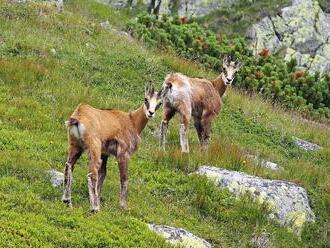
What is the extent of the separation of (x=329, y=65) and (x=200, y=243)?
937 inches

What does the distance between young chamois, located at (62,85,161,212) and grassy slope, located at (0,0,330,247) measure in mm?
465

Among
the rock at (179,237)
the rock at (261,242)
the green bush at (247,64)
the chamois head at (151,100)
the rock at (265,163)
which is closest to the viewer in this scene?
the rock at (179,237)

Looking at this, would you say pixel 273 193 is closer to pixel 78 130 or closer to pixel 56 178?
pixel 56 178

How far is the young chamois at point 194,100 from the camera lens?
15.0 m

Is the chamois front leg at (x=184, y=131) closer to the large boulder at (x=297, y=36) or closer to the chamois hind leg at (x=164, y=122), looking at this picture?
the chamois hind leg at (x=164, y=122)

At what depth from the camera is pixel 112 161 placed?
45.8 feet

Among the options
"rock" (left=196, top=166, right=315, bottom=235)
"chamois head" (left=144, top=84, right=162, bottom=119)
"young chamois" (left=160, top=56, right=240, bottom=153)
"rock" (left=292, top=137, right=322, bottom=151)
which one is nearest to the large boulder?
"rock" (left=292, top=137, right=322, bottom=151)

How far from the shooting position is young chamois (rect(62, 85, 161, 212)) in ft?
33.6

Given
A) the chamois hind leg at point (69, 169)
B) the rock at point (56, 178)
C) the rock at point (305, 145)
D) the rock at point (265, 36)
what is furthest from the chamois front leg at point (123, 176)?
the rock at point (265, 36)

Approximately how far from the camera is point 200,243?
1112cm

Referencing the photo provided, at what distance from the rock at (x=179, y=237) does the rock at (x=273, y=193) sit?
265 cm

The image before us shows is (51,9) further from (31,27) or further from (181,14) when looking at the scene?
(181,14)

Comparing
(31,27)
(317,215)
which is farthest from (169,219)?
(31,27)

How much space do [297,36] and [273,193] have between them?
20.9 m
